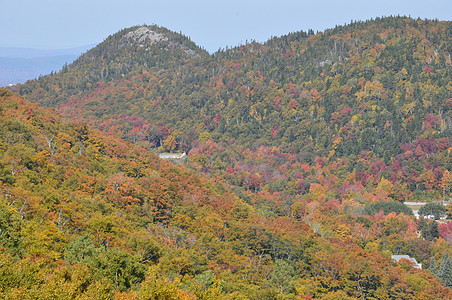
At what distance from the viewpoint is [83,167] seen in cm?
5462

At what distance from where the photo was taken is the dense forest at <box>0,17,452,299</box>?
31156 mm

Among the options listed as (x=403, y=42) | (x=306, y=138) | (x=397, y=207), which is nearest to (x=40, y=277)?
(x=397, y=207)

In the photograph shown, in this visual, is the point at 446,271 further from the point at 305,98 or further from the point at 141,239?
the point at 305,98

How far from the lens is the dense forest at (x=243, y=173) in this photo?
102 feet

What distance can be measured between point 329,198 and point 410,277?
47.4 metres

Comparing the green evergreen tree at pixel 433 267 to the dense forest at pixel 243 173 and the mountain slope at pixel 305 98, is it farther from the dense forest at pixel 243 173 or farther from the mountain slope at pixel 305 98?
the mountain slope at pixel 305 98

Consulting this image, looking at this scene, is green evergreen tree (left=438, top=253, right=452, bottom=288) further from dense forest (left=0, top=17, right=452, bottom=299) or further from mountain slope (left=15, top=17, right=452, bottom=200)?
mountain slope (left=15, top=17, right=452, bottom=200)

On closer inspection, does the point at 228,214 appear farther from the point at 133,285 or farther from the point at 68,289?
A: the point at 68,289

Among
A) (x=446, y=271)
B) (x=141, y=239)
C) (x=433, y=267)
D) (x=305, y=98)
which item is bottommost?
(x=433, y=267)

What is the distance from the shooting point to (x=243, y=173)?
9994 centimetres

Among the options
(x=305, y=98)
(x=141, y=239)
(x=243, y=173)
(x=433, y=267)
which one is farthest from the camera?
(x=305, y=98)

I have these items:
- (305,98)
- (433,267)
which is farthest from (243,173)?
(433,267)

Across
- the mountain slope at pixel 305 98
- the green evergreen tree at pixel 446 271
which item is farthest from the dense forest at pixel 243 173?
the mountain slope at pixel 305 98

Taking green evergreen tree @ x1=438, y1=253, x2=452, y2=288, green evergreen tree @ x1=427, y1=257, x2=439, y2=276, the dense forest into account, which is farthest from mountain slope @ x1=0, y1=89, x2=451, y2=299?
green evergreen tree @ x1=438, y1=253, x2=452, y2=288
